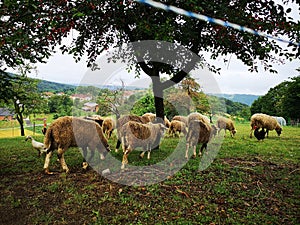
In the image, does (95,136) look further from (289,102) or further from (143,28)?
(289,102)

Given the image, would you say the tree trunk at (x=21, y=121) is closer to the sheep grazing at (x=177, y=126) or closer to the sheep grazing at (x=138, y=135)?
the sheep grazing at (x=177, y=126)

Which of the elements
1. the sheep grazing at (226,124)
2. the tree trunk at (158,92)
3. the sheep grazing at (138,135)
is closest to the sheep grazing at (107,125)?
the tree trunk at (158,92)

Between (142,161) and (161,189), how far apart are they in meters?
2.22

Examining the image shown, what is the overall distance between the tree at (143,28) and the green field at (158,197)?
114 inches

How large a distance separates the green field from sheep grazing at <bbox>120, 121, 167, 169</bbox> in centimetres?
58

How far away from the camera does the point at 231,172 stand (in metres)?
6.65

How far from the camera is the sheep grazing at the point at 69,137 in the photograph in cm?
647

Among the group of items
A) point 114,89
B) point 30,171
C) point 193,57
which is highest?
point 193,57

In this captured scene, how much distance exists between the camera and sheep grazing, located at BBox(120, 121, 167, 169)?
7.08 meters

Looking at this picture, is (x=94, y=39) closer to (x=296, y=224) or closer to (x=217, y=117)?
(x=296, y=224)

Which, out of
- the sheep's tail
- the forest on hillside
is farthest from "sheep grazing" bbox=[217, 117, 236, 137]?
the forest on hillside

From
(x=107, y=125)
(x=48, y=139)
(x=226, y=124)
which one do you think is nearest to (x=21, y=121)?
(x=107, y=125)

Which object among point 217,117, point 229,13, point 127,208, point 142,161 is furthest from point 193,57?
point 217,117

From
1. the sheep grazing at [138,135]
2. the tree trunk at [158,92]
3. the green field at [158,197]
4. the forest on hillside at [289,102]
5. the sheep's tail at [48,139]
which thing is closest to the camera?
the green field at [158,197]
